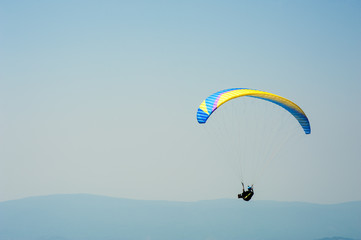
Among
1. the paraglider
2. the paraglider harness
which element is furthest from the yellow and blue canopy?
the paraglider harness

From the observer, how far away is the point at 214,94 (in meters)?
41.2

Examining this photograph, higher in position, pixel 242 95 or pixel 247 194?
pixel 242 95

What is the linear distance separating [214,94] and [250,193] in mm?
9675

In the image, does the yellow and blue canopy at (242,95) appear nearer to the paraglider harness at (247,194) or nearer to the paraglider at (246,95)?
the paraglider at (246,95)

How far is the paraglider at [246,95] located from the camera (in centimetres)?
3922

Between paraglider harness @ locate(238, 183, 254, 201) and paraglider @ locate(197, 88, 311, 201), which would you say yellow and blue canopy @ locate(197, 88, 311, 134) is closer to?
paraglider @ locate(197, 88, 311, 201)

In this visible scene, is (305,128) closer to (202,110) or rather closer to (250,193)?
(250,193)

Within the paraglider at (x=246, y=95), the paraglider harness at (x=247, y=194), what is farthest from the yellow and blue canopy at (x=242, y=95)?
the paraglider harness at (x=247, y=194)

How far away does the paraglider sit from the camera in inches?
1544

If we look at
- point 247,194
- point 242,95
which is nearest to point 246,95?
point 242,95

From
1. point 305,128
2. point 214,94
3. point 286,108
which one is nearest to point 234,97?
point 214,94

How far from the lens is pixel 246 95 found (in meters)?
41.1

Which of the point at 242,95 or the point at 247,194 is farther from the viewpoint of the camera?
the point at 247,194

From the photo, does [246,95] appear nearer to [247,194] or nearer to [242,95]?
[242,95]
